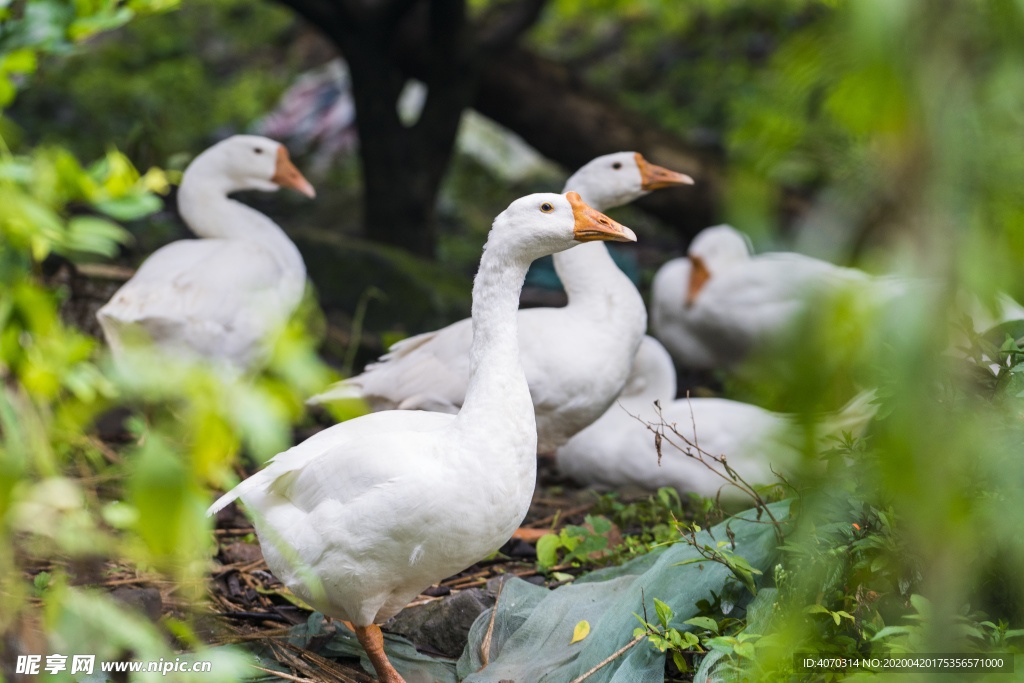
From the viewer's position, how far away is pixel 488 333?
232 centimetres

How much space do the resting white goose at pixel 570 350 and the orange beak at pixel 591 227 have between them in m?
0.96

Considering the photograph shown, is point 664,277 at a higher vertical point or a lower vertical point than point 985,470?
lower

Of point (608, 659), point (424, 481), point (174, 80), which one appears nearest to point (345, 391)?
point (424, 481)

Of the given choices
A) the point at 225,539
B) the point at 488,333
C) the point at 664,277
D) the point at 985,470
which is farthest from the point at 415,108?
the point at 985,470

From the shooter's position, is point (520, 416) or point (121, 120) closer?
point (520, 416)

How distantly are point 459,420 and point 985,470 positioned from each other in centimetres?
123

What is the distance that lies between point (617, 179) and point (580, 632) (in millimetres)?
2015

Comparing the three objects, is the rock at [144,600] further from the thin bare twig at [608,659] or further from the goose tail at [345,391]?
the thin bare twig at [608,659]

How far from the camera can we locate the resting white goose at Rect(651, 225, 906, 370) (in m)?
5.31

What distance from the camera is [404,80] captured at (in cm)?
626

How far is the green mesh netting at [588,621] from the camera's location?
2326mm

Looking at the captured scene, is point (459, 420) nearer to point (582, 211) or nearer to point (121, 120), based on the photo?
point (582, 211)

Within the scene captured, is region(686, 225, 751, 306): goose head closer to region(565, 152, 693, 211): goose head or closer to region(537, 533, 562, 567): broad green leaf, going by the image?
region(565, 152, 693, 211): goose head

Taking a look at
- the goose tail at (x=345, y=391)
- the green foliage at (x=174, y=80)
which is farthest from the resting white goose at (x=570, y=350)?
the green foliage at (x=174, y=80)
